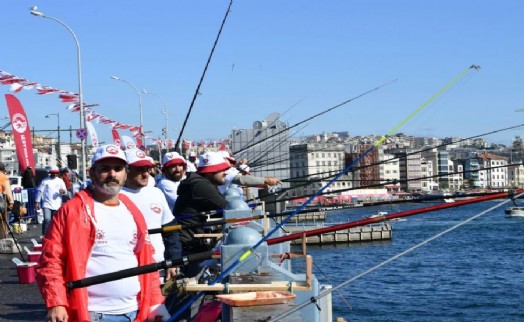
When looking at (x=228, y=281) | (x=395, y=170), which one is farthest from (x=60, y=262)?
(x=395, y=170)

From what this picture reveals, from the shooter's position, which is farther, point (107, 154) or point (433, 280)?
point (433, 280)

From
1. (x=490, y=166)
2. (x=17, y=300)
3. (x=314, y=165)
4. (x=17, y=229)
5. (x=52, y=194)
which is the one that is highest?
(x=314, y=165)

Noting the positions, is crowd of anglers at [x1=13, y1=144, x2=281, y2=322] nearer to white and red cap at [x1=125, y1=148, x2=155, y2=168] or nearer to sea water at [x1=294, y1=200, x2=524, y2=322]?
white and red cap at [x1=125, y1=148, x2=155, y2=168]

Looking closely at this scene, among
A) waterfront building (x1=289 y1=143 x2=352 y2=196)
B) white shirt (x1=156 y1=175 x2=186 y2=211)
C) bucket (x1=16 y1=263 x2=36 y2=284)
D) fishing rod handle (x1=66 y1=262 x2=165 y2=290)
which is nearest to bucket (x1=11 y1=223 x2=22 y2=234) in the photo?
waterfront building (x1=289 y1=143 x2=352 y2=196)

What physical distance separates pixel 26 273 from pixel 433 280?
2990 centimetres

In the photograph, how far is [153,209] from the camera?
621 centimetres

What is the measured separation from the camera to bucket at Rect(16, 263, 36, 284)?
1148 centimetres


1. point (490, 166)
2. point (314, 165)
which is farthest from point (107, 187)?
point (314, 165)

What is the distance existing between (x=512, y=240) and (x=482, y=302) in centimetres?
3130

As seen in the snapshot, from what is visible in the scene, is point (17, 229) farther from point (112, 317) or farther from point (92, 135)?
point (112, 317)

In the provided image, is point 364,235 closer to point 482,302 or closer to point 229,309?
point 482,302

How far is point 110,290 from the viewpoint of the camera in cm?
444

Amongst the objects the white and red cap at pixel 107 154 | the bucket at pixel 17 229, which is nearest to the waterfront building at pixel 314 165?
the white and red cap at pixel 107 154

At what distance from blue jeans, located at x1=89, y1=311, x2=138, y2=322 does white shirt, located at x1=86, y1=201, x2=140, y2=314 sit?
20 millimetres
